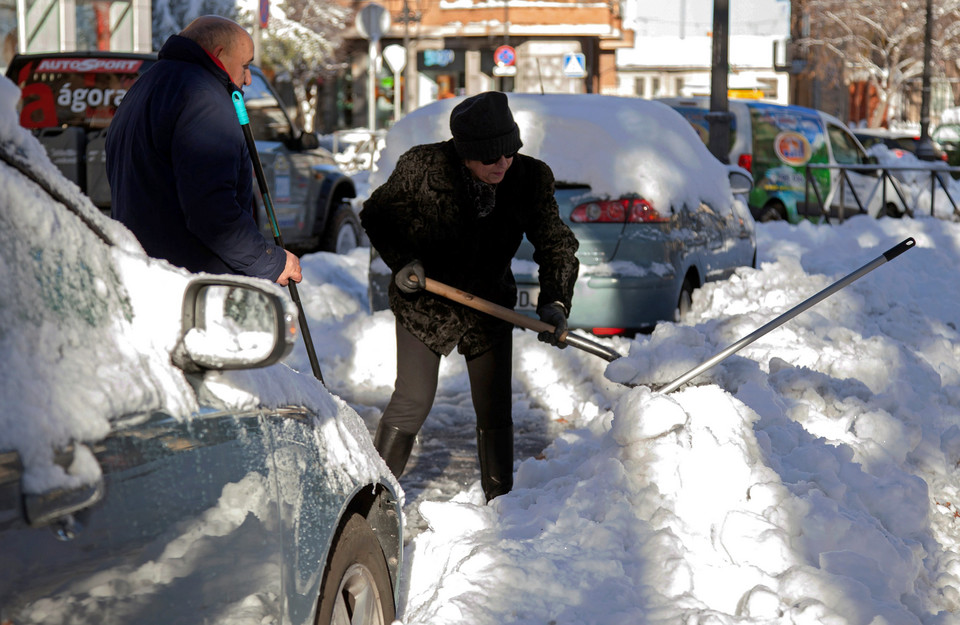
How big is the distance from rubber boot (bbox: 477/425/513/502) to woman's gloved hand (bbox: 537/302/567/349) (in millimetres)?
451

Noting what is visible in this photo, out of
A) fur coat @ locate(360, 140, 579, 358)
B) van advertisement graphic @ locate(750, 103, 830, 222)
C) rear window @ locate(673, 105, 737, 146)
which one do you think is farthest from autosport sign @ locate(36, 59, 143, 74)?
van advertisement graphic @ locate(750, 103, 830, 222)

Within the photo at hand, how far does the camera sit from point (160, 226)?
368cm

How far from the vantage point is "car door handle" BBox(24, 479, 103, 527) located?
1.61 meters

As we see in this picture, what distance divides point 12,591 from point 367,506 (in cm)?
136

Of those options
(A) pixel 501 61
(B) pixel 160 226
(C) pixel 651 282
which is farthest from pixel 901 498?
(A) pixel 501 61

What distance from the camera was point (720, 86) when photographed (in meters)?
13.0

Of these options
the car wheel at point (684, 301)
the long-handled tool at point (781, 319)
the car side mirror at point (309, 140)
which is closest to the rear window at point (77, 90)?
the car side mirror at point (309, 140)

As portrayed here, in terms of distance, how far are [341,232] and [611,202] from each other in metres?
5.11

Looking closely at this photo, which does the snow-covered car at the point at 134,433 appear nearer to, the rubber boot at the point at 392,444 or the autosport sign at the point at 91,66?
the rubber boot at the point at 392,444

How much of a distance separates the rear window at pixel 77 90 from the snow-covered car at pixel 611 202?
107 inches


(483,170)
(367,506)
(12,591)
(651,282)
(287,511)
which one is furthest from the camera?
(651,282)

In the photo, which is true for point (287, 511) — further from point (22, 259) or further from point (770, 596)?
point (770, 596)

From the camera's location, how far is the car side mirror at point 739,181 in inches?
362

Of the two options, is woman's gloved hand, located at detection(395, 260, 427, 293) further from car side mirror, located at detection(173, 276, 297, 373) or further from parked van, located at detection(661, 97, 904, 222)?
parked van, located at detection(661, 97, 904, 222)
